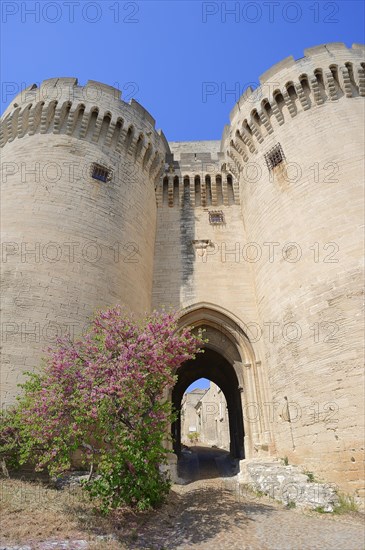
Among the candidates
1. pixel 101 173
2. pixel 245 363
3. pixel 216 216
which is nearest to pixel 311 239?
pixel 245 363

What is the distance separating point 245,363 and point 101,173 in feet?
24.5

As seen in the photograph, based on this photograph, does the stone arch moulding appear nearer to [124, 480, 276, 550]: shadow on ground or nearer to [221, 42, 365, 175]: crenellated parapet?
[124, 480, 276, 550]: shadow on ground

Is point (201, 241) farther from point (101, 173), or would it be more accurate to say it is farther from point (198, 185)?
point (101, 173)

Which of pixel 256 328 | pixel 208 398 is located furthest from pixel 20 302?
pixel 208 398

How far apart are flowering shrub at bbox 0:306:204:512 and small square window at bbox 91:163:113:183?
Answer: 6902mm

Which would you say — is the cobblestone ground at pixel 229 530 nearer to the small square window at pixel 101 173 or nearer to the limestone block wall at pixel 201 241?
the limestone block wall at pixel 201 241

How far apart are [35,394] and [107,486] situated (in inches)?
71.4

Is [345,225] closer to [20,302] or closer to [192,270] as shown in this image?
[192,270]

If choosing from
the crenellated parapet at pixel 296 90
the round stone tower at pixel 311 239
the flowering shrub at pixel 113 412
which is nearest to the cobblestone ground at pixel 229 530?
the flowering shrub at pixel 113 412

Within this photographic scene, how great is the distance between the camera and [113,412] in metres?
5.15

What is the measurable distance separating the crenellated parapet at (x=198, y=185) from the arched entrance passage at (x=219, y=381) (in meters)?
6.02

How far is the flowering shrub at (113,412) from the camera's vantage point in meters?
5.02

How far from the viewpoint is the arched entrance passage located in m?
14.6

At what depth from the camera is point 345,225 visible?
853 cm
